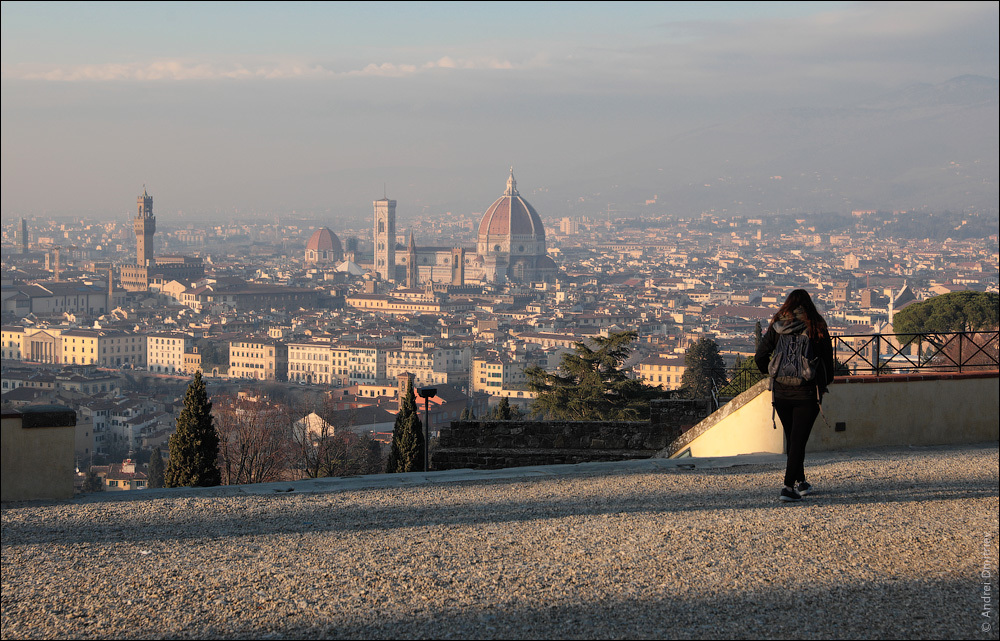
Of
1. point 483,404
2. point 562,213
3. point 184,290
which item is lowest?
point 483,404

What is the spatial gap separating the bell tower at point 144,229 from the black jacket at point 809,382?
93.7 m

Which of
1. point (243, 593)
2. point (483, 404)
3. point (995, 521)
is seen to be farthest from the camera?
point (483, 404)

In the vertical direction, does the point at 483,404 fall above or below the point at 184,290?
below

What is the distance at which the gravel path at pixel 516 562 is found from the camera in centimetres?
205

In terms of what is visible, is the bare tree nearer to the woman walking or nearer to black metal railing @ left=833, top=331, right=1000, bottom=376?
black metal railing @ left=833, top=331, right=1000, bottom=376

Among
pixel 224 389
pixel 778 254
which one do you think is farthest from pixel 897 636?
pixel 778 254

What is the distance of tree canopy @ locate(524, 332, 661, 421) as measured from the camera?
1141 centimetres

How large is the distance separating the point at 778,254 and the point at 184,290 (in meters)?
58.2

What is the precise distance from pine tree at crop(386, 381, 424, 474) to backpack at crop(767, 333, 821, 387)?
6666 mm

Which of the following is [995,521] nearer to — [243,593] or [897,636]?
[897,636]

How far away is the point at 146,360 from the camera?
172 ft

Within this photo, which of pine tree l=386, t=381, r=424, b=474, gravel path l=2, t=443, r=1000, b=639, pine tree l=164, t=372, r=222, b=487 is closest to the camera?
gravel path l=2, t=443, r=1000, b=639

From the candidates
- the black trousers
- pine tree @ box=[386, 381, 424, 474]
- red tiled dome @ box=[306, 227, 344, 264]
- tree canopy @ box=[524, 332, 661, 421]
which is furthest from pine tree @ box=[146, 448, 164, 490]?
red tiled dome @ box=[306, 227, 344, 264]

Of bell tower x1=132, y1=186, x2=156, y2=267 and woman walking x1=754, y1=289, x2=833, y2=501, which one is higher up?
bell tower x1=132, y1=186, x2=156, y2=267
